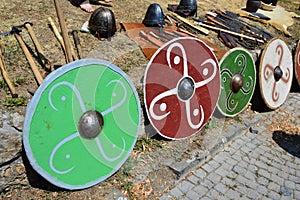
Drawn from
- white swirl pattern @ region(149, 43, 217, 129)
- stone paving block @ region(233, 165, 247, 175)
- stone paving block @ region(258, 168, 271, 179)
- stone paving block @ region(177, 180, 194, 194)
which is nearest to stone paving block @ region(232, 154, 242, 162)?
stone paving block @ region(233, 165, 247, 175)

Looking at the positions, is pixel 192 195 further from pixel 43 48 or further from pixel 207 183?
pixel 43 48

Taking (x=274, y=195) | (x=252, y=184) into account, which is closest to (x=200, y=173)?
(x=252, y=184)

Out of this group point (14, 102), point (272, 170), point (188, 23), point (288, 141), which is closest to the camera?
point (14, 102)

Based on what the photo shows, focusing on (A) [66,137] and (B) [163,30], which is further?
(B) [163,30]

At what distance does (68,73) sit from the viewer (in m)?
2.88

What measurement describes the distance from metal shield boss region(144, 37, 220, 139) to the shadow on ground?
1.17 meters

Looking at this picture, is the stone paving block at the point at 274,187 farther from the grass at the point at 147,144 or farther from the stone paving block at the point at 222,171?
the grass at the point at 147,144

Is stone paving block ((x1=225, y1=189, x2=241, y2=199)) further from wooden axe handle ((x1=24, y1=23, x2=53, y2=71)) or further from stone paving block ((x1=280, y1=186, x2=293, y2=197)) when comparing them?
wooden axe handle ((x1=24, y1=23, x2=53, y2=71))

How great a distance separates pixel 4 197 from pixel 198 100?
2485 mm

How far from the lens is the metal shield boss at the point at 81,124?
109 inches

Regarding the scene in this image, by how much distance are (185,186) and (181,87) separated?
1.18m

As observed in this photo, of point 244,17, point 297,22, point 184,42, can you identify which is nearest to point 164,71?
point 184,42

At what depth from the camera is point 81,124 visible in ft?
10.1

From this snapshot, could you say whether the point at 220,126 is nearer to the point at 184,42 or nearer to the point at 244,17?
the point at 184,42
